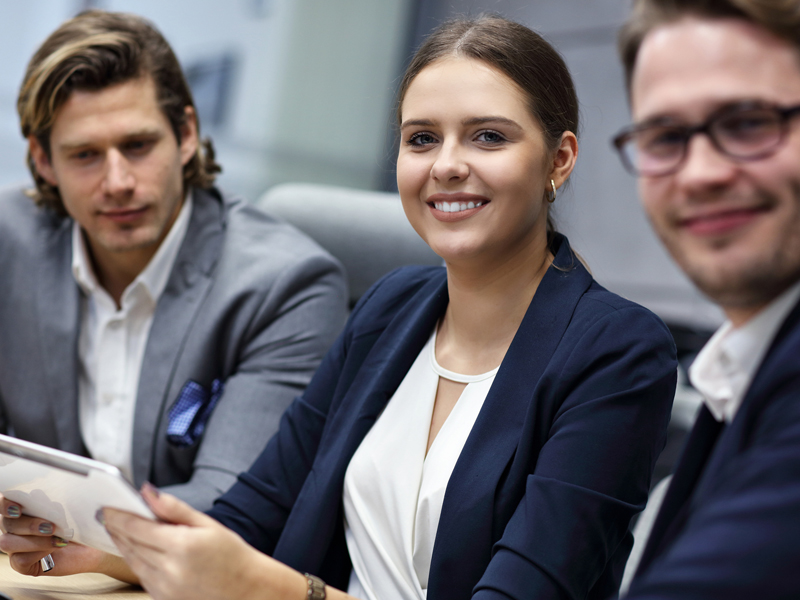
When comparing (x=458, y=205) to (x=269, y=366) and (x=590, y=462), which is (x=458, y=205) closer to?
(x=590, y=462)

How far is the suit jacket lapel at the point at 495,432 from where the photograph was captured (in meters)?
0.99

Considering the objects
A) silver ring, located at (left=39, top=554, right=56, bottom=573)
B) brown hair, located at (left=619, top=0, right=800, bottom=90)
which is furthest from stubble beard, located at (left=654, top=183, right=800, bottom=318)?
silver ring, located at (left=39, top=554, right=56, bottom=573)

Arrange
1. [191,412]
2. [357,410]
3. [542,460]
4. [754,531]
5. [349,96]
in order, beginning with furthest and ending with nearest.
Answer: [349,96]
[191,412]
[357,410]
[542,460]
[754,531]

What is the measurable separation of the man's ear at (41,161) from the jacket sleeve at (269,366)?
604mm

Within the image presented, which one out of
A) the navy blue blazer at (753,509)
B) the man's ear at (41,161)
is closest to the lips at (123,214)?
the man's ear at (41,161)

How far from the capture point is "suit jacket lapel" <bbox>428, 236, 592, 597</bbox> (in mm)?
986

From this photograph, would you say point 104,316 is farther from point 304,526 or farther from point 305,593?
point 305,593

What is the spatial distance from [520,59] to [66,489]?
0.80 metres

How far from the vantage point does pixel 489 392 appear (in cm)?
104

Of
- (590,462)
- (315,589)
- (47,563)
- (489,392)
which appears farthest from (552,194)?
(47,563)

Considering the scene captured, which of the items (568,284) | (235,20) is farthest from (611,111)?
(568,284)

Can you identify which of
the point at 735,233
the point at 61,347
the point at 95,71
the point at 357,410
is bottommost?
the point at 61,347

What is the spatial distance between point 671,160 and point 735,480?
26 centimetres

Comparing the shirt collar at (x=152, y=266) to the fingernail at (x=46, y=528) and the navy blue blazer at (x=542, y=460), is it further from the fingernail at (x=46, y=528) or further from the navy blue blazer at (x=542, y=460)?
the fingernail at (x=46, y=528)
